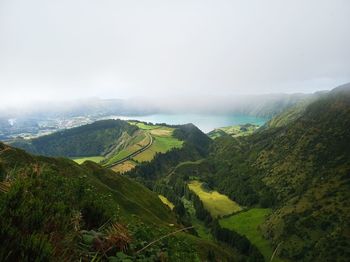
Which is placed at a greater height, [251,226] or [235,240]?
[235,240]

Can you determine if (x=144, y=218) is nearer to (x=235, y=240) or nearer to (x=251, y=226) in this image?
(x=235, y=240)

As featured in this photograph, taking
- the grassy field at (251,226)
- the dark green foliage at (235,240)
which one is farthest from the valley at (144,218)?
the grassy field at (251,226)

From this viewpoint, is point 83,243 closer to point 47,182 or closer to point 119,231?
point 119,231

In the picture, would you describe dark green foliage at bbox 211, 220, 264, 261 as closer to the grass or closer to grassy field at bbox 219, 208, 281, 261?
the grass

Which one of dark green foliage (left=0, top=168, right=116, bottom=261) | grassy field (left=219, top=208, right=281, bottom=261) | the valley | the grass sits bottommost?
grassy field (left=219, top=208, right=281, bottom=261)

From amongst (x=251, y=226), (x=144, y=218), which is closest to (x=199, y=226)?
(x=251, y=226)

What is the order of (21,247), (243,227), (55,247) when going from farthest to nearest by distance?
(243,227) → (55,247) → (21,247)

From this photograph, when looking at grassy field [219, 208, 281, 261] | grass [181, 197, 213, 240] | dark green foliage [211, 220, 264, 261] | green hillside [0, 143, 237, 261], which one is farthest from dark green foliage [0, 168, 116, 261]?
grassy field [219, 208, 281, 261]

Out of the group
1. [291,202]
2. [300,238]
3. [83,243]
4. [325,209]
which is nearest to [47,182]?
[83,243]
